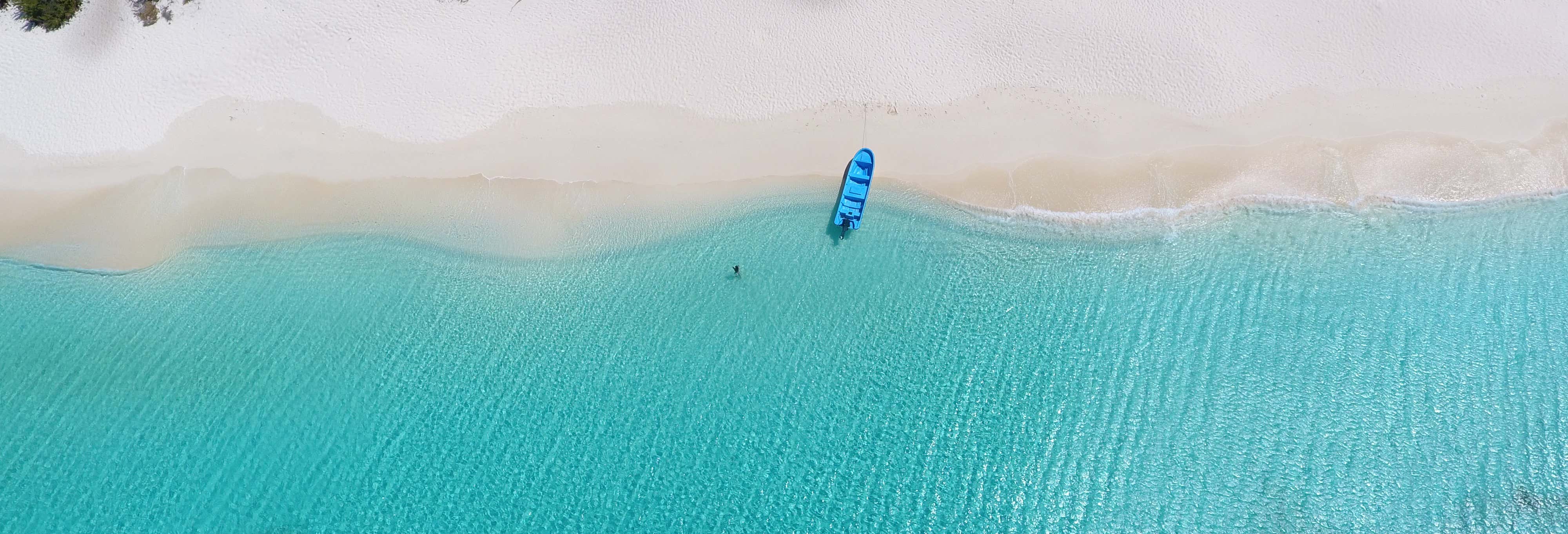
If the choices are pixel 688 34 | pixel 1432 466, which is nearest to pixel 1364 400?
pixel 1432 466

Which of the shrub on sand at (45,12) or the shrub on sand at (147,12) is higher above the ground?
the shrub on sand at (147,12)

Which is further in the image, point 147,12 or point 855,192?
point 147,12

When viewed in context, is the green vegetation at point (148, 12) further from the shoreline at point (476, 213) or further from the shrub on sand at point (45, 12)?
the shoreline at point (476, 213)

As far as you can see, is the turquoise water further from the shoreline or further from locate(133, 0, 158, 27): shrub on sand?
locate(133, 0, 158, 27): shrub on sand

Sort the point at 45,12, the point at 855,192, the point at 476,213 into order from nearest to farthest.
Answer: the point at 855,192 < the point at 476,213 < the point at 45,12

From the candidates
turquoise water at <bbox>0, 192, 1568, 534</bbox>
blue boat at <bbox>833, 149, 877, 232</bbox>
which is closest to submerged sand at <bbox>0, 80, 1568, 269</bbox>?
blue boat at <bbox>833, 149, 877, 232</bbox>

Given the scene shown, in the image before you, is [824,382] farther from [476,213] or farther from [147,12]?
[147,12]

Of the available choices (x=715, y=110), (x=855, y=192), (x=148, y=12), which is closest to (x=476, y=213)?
(x=715, y=110)

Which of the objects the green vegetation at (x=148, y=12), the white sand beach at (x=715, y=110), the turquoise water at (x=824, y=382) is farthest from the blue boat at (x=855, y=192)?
the green vegetation at (x=148, y=12)

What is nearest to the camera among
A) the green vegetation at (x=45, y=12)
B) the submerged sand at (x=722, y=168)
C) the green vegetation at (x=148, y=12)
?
the submerged sand at (x=722, y=168)
